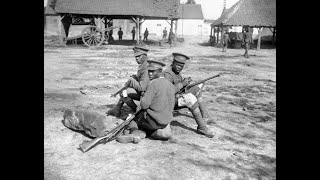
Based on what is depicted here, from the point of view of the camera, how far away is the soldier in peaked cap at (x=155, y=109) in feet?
14.3

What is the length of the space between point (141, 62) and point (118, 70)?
22.9 ft

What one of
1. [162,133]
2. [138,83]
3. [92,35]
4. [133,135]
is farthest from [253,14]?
[133,135]

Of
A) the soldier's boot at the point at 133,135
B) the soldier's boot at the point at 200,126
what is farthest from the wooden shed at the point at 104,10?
the soldier's boot at the point at 133,135

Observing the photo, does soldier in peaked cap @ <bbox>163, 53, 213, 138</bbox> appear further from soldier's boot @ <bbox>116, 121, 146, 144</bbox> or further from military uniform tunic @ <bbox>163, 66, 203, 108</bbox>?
soldier's boot @ <bbox>116, 121, 146, 144</bbox>

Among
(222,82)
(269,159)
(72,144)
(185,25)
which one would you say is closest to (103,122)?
(72,144)

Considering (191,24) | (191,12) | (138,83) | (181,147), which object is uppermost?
(191,12)

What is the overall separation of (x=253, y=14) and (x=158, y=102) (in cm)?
2492

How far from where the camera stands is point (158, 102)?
4383 millimetres

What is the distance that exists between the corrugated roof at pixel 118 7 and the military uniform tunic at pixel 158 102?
71.8 feet

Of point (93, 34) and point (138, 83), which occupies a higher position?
point (93, 34)

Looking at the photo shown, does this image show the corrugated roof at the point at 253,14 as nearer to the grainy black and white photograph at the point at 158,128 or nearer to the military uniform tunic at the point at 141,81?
the grainy black and white photograph at the point at 158,128

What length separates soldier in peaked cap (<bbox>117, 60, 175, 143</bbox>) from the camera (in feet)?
14.3

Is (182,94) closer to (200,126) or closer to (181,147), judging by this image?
(200,126)

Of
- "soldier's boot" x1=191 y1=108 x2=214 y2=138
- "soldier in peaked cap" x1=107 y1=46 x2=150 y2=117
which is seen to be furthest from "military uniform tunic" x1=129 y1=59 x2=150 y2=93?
"soldier's boot" x1=191 y1=108 x2=214 y2=138
